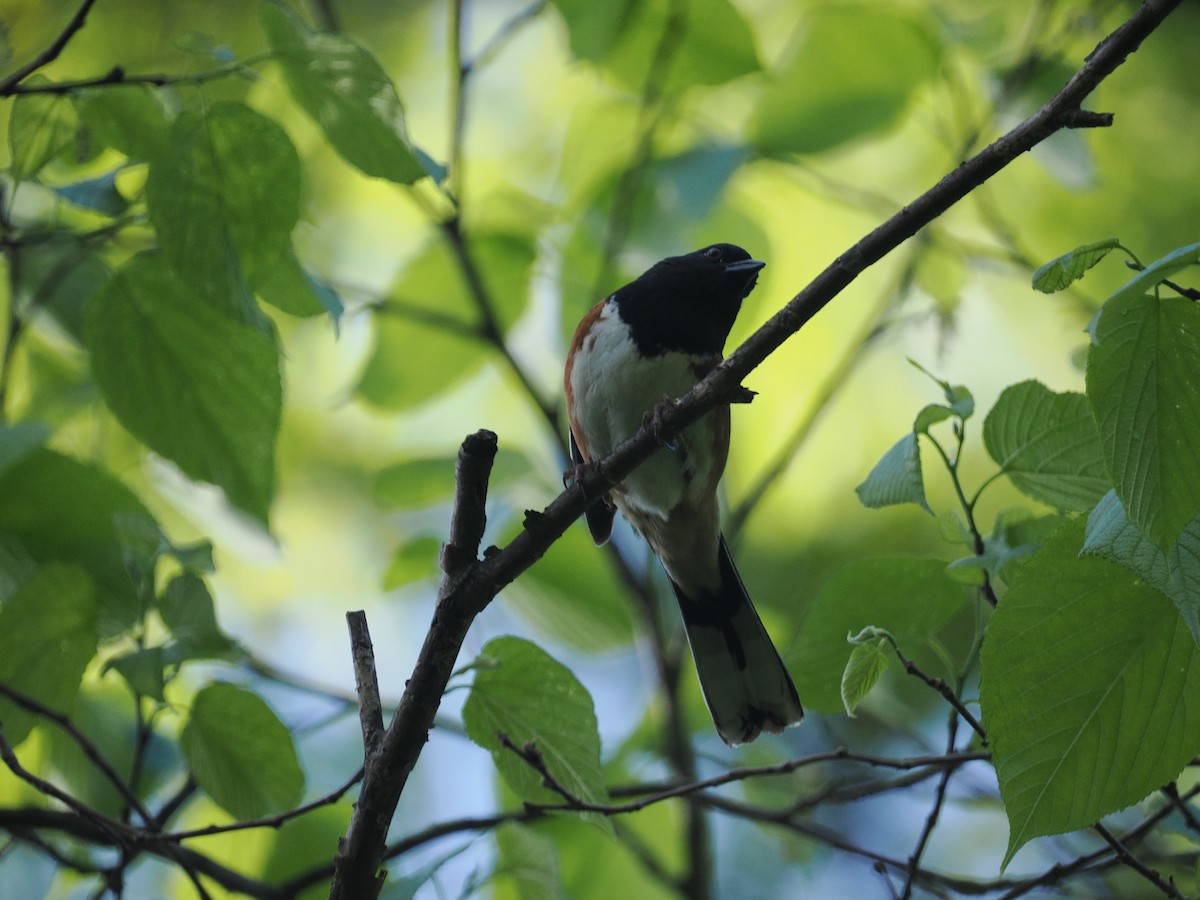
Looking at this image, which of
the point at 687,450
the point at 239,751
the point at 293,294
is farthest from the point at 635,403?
the point at 239,751

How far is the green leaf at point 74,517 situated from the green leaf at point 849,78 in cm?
189

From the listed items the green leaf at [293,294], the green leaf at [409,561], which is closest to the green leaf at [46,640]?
the green leaf at [293,294]

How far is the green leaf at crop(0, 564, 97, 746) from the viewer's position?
1854 millimetres

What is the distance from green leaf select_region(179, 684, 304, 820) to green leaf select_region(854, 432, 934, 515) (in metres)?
1.07

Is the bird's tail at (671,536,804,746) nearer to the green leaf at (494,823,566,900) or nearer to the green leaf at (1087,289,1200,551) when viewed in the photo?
the green leaf at (494,823,566,900)

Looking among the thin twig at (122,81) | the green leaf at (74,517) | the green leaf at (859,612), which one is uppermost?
the thin twig at (122,81)

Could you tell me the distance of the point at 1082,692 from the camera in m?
1.48

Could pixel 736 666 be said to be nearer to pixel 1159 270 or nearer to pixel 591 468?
pixel 591 468

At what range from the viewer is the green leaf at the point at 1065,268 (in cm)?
134

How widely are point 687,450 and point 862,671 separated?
1.52 metres

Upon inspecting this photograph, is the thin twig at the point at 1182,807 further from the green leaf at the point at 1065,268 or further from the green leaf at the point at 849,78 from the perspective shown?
the green leaf at the point at 849,78

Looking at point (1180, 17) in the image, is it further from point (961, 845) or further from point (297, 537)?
point (297, 537)

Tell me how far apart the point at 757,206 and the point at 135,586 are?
2.53 m

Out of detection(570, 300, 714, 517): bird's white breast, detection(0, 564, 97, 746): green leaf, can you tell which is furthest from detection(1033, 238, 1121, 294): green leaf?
detection(570, 300, 714, 517): bird's white breast
